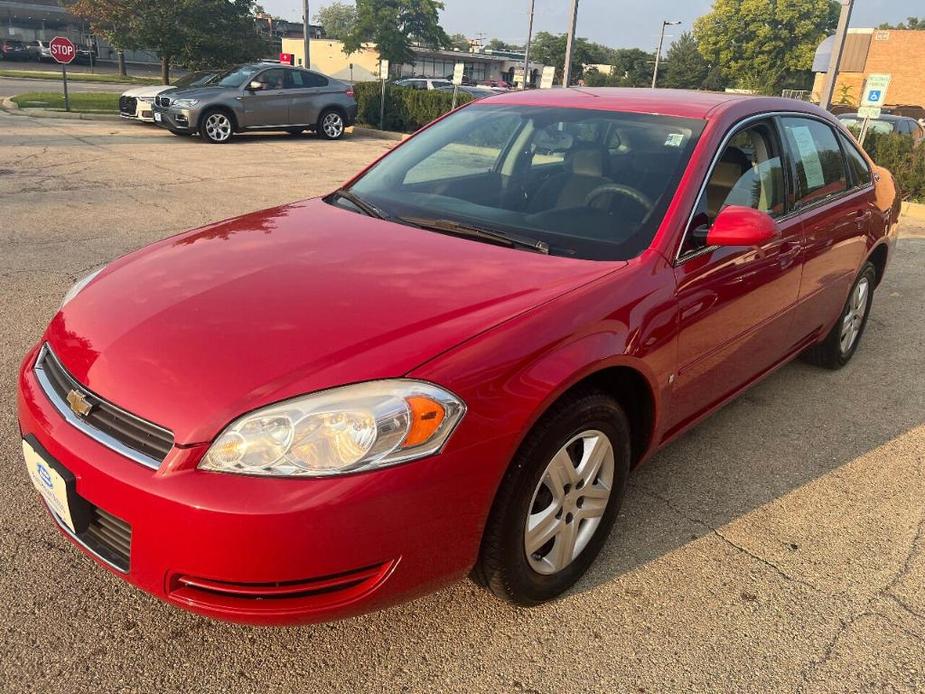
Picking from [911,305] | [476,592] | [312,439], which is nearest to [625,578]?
[476,592]

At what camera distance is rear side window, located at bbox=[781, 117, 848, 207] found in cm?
358

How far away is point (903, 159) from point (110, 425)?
45.0 ft

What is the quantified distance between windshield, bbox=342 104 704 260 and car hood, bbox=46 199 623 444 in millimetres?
246

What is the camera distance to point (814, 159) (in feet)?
12.4

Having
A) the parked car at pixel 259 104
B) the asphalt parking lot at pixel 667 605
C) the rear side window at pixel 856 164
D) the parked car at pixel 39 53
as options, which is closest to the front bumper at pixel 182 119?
the parked car at pixel 259 104

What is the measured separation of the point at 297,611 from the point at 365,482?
38 cm

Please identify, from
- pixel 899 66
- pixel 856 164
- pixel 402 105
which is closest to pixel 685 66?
pixel 899 66

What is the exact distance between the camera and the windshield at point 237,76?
47.7ft

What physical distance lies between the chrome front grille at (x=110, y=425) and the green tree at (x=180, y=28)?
23.0 m

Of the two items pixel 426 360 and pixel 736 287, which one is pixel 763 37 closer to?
pixel 736 287

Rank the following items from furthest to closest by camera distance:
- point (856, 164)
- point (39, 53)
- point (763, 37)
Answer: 1. point (763, 37)
2. point (39, 53)
3. point (856, 164)

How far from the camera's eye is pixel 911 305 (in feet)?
20.3

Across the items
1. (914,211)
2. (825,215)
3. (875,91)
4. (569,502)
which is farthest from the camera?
(875,91)

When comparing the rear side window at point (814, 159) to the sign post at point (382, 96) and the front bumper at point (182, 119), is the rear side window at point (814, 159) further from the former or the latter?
the sign post at point (382, 96)
